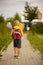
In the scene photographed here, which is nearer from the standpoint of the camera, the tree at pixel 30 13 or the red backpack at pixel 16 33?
the red backpack at pixel 16 33

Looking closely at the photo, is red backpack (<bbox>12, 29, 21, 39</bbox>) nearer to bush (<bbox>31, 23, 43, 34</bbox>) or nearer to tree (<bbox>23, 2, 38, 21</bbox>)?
tree (<bbox>23, 2, 38, 21</bbox>)

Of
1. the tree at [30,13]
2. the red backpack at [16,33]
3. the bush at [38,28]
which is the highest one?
the red backpack at [16,33]

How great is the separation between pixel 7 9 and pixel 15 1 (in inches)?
116

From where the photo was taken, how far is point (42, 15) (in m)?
46.1

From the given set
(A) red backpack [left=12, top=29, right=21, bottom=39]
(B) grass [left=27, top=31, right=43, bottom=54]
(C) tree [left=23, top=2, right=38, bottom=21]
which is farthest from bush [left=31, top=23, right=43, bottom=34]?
(A) red backpack [left=12, top=29, right=21, bottom=39]

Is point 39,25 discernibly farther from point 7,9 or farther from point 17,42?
point 17,42

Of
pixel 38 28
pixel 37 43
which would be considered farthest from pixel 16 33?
pixel 38 28

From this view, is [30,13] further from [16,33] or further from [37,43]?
[16,33]

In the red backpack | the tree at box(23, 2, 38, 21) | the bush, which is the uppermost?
the red backpack

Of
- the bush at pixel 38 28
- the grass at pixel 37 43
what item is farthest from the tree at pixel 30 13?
the bush at pixel 38 28

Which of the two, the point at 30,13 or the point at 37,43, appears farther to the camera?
the point at 30,13

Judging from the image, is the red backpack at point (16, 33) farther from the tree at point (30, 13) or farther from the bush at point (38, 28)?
the bush at point (38, 28)

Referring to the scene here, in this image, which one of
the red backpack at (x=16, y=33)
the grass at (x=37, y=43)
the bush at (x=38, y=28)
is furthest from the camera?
the bush at (x=38, y=28)

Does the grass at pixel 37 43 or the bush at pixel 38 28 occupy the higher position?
the grass at pixel 37 43
